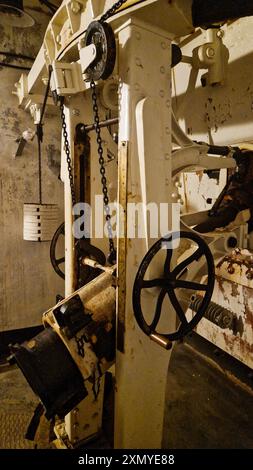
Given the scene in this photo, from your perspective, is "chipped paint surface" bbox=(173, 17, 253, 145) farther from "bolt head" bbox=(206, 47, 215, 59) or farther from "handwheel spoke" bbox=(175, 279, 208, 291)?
"handwheel spoke" bbox=(175, 279, 208, 291)

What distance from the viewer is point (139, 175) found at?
1333mm

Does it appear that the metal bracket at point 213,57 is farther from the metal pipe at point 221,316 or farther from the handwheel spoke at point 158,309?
the handwheel spoke at point 158,309

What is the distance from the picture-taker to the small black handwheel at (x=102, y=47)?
1255mm

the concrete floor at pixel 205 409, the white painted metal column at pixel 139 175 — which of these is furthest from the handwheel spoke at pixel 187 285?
the concrete floor at pixel 205 409

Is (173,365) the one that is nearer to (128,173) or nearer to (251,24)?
(128,173)

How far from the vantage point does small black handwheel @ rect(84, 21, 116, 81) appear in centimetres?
125

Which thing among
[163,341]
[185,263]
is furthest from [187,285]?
[163,341]

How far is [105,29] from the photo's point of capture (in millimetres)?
1252

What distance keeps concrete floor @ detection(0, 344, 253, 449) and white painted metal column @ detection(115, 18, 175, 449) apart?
0.60m

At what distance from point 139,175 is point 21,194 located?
2181mm

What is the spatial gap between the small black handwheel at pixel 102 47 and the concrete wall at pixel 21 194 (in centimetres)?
200

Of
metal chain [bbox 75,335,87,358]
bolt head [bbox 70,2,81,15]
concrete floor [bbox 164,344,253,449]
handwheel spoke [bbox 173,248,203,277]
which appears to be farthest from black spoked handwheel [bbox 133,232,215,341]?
bolt head [bbox 70,2,81,15]

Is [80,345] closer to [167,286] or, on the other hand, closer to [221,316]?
[167,286]
